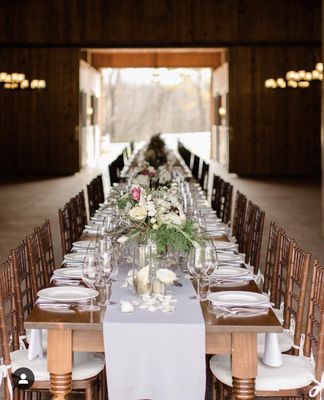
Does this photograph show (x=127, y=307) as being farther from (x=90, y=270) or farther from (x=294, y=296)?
(x=294, y=296)

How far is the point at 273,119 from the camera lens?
64.1 ft

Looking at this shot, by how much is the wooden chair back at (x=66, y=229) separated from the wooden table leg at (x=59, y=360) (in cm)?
233

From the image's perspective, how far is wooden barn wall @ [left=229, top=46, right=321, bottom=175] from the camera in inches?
761

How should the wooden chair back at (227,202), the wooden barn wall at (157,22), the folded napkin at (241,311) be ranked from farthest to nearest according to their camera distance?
the wooden barn wall at (157,22) < the wooden chair back at (227,202) < the folded napkin at (241,311)

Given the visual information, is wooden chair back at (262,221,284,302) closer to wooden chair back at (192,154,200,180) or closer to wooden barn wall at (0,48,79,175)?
wooden chair back at (192,154,200,180)

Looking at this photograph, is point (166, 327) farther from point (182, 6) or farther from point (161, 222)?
point (182, 6)

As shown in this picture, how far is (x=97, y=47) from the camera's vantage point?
18.9 meters

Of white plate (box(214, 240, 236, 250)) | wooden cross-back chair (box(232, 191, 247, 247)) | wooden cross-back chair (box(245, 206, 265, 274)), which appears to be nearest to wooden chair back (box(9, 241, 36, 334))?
white plate (box(214, 240, 236, 250))

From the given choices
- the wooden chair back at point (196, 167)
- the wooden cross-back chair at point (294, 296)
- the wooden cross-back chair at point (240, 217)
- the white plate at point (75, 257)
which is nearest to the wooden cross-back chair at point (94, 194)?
the wooden cross-back chair at point (240, 217)

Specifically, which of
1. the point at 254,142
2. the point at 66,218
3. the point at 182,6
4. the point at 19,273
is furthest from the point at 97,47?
the point at 19,273

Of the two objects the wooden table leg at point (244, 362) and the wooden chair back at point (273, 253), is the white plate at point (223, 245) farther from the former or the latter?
the wooden table leg at point (244, 362)

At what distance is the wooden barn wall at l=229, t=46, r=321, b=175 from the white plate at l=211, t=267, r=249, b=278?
15.4 meters

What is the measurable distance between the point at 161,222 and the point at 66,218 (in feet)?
7.44

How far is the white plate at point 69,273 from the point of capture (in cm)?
400
